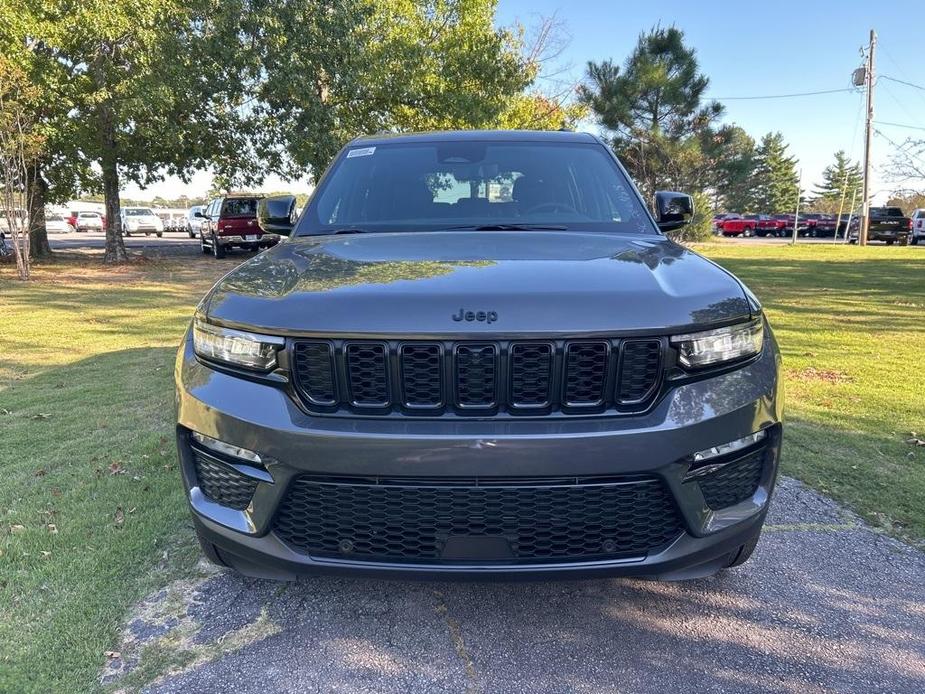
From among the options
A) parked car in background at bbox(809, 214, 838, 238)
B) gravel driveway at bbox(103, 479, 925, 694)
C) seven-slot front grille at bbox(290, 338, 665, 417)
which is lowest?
gravel driveway at bbox(103, 479, 925, 694)

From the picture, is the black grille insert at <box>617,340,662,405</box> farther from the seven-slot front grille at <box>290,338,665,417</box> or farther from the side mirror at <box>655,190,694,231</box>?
the side mirror at <box>655,190,694,231</box>

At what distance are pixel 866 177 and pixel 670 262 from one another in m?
36.2

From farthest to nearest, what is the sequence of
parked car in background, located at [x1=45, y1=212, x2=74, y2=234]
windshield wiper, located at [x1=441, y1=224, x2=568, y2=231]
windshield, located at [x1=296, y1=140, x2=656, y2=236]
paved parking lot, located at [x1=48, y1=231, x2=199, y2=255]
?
parked car in background, located at [x1=45, y1=212, x2=74, y2=234] → paved parking lot, located at [x1=48, y1=231, x2=199, y2=255] → windshield, located at [x1=296, y1=140, x2=656, y2=236] → windshield wiper, located at [x1=441, y1=224, x2=568, y2=231]

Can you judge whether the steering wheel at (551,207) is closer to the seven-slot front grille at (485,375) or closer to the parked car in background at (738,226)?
the seven-slot front grille at (485,375)

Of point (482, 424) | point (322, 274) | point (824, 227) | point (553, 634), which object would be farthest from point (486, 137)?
point (824, 227)

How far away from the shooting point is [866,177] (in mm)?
32125

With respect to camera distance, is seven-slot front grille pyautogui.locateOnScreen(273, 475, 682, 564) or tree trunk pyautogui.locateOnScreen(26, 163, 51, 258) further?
tree trunk pyautogui.locateOnScreen(26, 163, 51, 258)

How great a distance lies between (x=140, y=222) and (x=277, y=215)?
44932 millimetres

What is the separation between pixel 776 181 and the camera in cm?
7369

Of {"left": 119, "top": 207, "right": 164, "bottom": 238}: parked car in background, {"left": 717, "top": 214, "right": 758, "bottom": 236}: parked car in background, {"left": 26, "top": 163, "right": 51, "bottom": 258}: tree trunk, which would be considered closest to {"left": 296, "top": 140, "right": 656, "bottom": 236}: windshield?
{"left": 26, "top": 163, "right": 51, "bottom": 258}: tree trunk

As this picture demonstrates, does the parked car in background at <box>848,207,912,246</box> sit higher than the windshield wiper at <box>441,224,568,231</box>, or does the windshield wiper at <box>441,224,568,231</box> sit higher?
the parked car in background at <box>848,207,912,246</box>

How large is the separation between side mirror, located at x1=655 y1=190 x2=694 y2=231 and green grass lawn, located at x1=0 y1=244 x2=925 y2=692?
63.0 inches

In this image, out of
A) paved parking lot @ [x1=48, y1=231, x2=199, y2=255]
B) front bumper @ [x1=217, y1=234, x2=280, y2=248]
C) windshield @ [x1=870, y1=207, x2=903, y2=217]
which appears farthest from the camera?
windshield @ [x1=870, y1=207, x2=903, y2=217]

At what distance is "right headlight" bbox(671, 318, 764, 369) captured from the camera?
2.00 m
